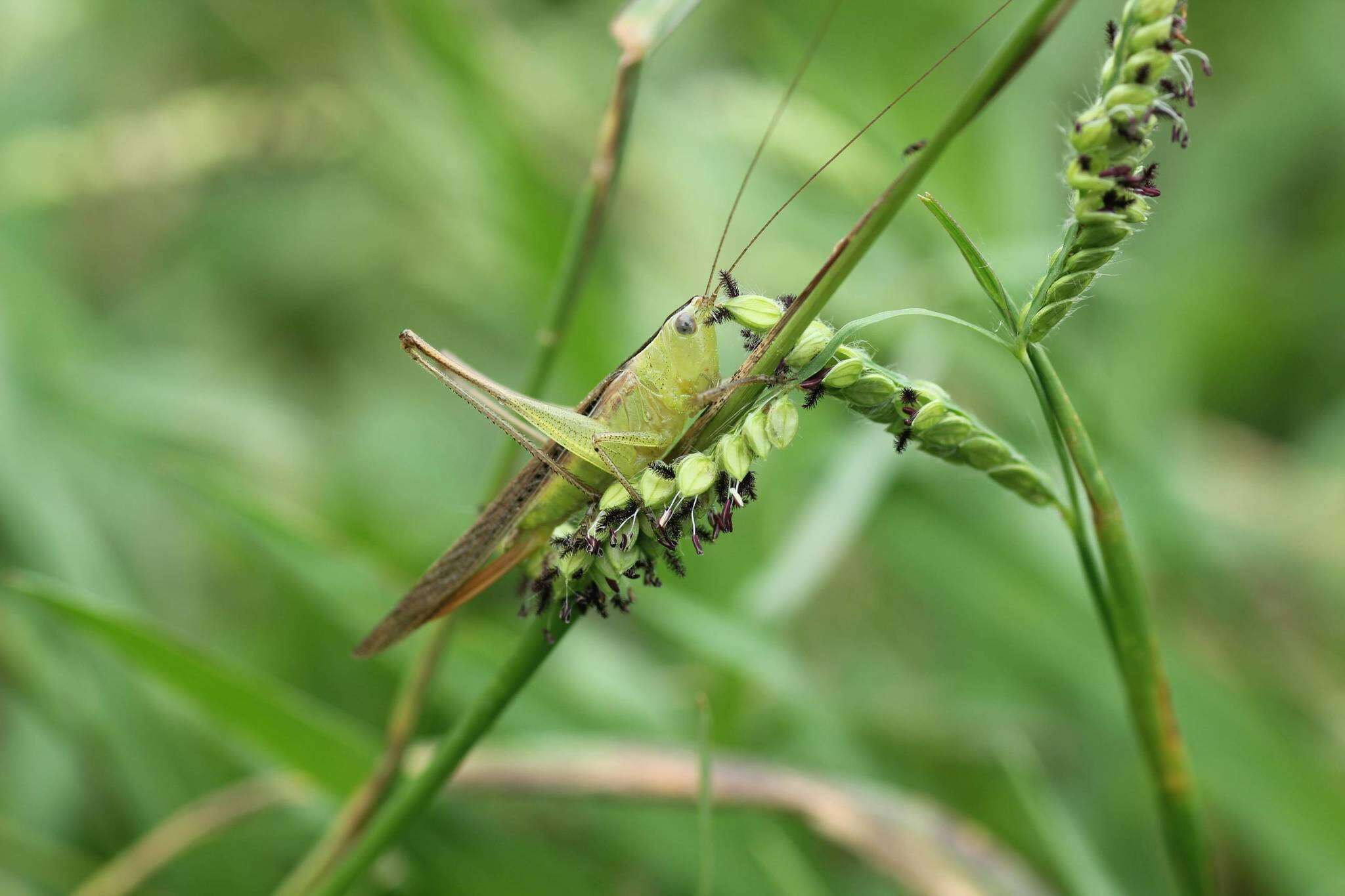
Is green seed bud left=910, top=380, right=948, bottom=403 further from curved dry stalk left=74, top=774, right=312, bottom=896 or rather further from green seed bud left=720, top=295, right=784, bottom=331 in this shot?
curved dry stalk left=74, top=774, right=312, bottom=896

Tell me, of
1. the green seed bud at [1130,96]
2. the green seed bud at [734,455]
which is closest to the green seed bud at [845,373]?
the green seed bud at [734,455]

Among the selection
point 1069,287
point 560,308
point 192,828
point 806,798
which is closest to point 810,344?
point 1069,287

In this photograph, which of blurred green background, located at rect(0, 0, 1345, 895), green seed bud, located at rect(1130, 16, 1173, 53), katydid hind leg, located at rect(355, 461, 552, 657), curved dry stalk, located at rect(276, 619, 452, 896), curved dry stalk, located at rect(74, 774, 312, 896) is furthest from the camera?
blurred green background, located at rect(0, 0, 1345, 895)

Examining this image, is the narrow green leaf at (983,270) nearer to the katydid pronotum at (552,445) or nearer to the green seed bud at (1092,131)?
the green seed bud at (1092,131)

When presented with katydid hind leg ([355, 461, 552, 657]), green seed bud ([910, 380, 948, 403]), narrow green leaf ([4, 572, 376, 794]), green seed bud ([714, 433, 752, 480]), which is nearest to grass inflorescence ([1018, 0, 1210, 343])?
green seed bud ([910, 380, 948, 403])

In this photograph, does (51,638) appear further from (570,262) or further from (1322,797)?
(1322,797)

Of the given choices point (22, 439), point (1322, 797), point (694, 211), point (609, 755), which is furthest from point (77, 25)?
point (1322, 797)

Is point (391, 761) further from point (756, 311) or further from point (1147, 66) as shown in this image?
point (1147, 66)
